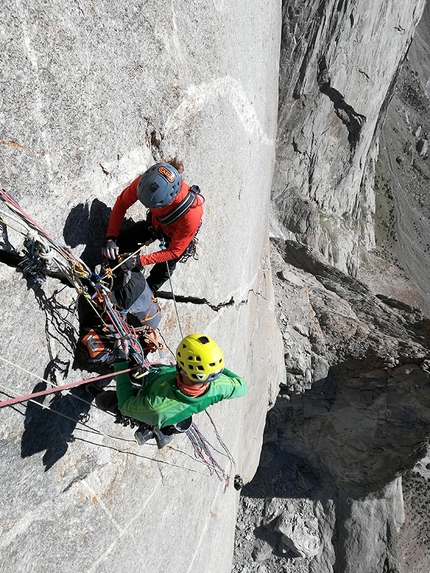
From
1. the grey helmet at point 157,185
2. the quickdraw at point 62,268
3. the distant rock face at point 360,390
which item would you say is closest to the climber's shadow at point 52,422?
the quickdraw at point 62,268

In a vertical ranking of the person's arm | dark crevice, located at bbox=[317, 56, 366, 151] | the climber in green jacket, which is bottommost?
dark crevice, located at bbox=[317, 56, 366, 151]

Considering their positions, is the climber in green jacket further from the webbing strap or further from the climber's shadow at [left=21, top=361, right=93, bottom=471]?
the webbing strap

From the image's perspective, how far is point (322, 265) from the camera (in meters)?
17.5

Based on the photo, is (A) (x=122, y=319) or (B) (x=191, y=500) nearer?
(A) (x=122, y=319)

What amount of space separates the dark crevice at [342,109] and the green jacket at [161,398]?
51.6ft

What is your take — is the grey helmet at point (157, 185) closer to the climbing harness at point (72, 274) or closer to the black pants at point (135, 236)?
the climbing harness at point (72, 274)

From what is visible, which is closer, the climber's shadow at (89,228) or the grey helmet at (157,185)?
the grey helmet at (157,185)

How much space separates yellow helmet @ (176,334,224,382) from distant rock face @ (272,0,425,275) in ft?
47.4

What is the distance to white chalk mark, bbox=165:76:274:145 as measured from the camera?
18.7ft

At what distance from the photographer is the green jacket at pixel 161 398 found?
404cm

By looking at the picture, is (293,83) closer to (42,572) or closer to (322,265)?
(322,265)

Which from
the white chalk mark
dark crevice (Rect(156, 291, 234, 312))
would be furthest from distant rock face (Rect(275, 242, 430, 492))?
the white chalk mark

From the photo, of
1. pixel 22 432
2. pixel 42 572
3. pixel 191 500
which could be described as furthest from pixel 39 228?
pixel 191 500

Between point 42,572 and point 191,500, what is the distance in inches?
118
